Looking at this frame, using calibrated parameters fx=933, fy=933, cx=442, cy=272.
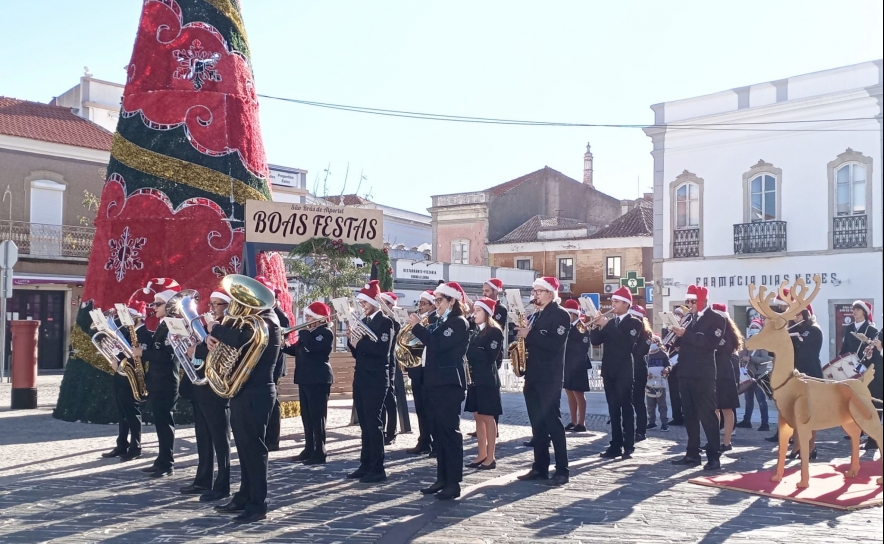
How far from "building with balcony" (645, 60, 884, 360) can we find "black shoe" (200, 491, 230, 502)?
63.6ft

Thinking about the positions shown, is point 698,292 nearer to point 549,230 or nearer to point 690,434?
point 690,434

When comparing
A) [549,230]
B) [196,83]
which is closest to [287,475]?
[196,83]

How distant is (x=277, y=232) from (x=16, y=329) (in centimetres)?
584

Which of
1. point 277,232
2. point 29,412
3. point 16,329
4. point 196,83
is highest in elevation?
point 196,83

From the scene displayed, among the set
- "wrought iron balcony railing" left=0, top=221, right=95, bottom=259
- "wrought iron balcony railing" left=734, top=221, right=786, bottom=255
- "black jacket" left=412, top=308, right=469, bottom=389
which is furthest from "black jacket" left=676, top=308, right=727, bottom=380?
"wrought iron balcony railing" left=0, top=221, right=95, bottom=259

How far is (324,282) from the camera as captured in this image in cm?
1291

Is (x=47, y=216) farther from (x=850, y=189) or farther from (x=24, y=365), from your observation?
(x=850, y=189)

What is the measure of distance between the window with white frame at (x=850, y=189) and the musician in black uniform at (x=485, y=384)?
61.8 ft

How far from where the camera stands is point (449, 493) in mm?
8234

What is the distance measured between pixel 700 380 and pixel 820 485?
1.64 m

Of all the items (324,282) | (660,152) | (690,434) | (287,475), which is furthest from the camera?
(660,152)

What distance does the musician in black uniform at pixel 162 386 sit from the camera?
936 centimetres

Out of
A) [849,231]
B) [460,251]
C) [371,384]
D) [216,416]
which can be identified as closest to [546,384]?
[371,384]

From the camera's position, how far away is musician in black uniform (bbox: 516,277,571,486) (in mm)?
9102
